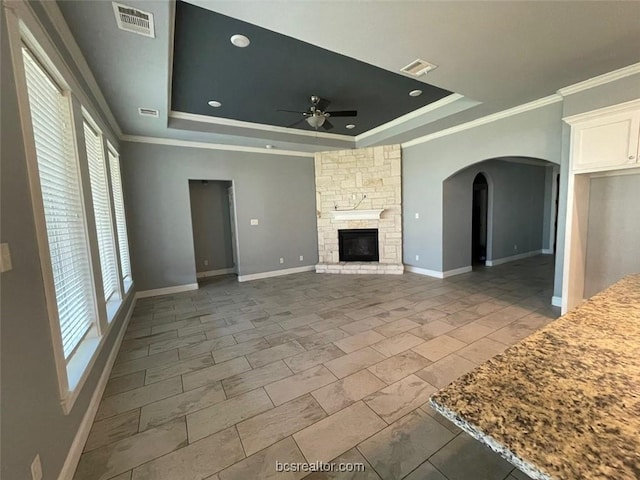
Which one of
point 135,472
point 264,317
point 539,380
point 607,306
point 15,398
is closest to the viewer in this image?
point 539,380

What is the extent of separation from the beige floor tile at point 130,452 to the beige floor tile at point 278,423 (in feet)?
1.34

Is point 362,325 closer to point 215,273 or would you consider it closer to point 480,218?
point 215,273

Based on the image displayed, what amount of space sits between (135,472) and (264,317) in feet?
7.46

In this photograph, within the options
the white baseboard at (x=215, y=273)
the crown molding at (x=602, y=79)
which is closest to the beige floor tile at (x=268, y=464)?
the crown molding at (x=602, y=79)

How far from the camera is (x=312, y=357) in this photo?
271 centimetres

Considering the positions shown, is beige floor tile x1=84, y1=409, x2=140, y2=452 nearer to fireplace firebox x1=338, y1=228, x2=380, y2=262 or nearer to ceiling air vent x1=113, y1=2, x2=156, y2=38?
ceiling air vent x1=113, y1=2, x2=156, y2=38

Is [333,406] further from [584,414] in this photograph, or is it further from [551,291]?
[551,291]

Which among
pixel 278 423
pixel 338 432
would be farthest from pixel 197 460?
pixel 338 432

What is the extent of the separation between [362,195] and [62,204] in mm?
5131

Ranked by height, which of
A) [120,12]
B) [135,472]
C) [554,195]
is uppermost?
[120,12]

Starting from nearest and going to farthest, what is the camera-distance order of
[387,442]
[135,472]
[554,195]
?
[135,472] → [387,442] → [554,195]

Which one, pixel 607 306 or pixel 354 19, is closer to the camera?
pixel 607 306

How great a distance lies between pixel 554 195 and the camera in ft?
24.6

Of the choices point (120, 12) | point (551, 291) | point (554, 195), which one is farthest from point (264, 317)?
point (554, 195)
